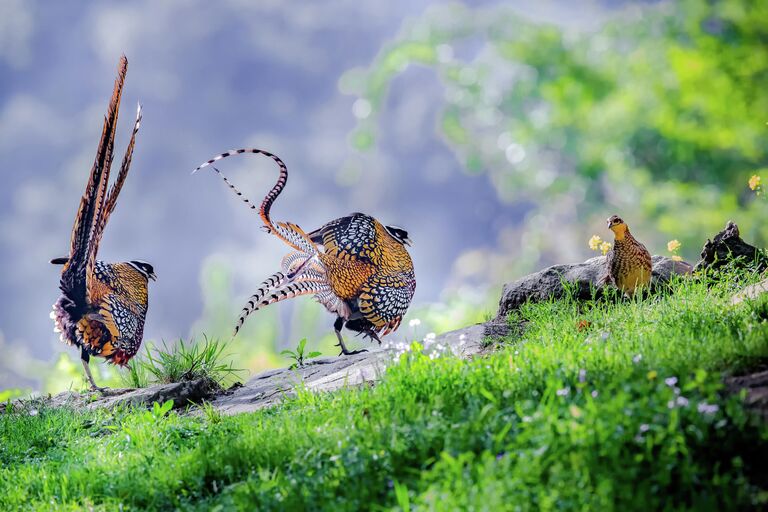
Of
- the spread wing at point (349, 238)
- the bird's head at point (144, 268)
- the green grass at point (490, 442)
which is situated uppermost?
the bird's head at point (144, 268)

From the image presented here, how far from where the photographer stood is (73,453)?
3.61 meters

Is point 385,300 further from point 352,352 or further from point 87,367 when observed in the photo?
point 87,367

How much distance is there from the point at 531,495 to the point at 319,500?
27.1 inches

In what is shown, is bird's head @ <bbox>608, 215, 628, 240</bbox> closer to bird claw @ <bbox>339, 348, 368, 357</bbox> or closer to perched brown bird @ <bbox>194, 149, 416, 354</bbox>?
perched brown bird @ <bbox>194, 149, 416, 354</bbox>

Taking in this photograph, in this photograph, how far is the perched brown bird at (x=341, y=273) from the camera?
574 centimetres

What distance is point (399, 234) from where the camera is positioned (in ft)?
20.4

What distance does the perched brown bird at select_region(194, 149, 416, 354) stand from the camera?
5738mm

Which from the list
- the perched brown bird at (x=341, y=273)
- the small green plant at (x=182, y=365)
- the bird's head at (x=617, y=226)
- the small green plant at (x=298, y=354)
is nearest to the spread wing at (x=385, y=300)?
the perched brown bird at (x=341, y=273)

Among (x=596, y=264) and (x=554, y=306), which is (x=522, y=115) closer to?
(x=596, y=264)

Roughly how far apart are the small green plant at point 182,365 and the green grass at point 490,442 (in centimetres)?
147

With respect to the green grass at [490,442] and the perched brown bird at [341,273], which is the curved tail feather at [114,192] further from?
the green grass at [490,442]

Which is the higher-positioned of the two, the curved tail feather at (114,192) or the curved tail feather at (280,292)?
the curved tail feather at (114,192)

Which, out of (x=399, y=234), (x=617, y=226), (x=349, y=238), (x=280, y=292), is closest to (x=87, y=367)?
(x=280, y=292)

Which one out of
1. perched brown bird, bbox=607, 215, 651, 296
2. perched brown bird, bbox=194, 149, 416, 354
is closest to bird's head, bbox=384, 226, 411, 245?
perched brown bird, bbox=194, 149, 416, 354
